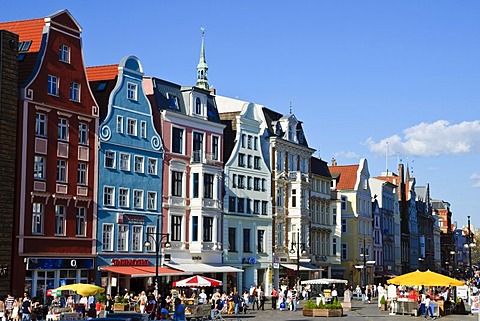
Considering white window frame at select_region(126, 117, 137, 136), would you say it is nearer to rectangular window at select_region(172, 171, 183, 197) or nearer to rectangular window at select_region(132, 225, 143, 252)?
rectangular window at select_region(172, 171, 183, 197)

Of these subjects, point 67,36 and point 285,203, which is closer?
point 67,36

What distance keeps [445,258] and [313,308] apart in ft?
404

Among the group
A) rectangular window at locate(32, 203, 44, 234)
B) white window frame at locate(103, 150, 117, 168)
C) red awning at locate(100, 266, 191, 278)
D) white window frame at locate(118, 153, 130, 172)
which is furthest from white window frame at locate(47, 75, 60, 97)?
red awning at locate(100, 266, 191, 278)

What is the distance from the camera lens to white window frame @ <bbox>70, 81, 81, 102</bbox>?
52.9 metres

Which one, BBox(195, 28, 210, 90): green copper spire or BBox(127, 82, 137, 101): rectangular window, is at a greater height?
BBox(195, 28, 210, 90): green copper spire

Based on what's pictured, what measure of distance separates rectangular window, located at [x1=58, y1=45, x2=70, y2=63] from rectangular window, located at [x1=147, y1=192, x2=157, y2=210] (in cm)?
1240

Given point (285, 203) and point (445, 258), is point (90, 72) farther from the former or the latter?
point (445, 258)

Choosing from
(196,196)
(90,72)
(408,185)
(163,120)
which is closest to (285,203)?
(196,196)

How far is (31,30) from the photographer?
52.8m

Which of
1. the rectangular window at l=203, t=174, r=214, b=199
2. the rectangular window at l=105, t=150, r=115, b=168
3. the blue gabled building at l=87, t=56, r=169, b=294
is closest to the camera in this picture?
the blue gabled building at l=87, t=56, r=169, b=294

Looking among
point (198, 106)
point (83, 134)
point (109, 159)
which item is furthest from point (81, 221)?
point (198, 106)

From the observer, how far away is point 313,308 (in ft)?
161

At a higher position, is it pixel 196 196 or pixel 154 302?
pixel 196 196

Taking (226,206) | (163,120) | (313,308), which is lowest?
(313,308)
